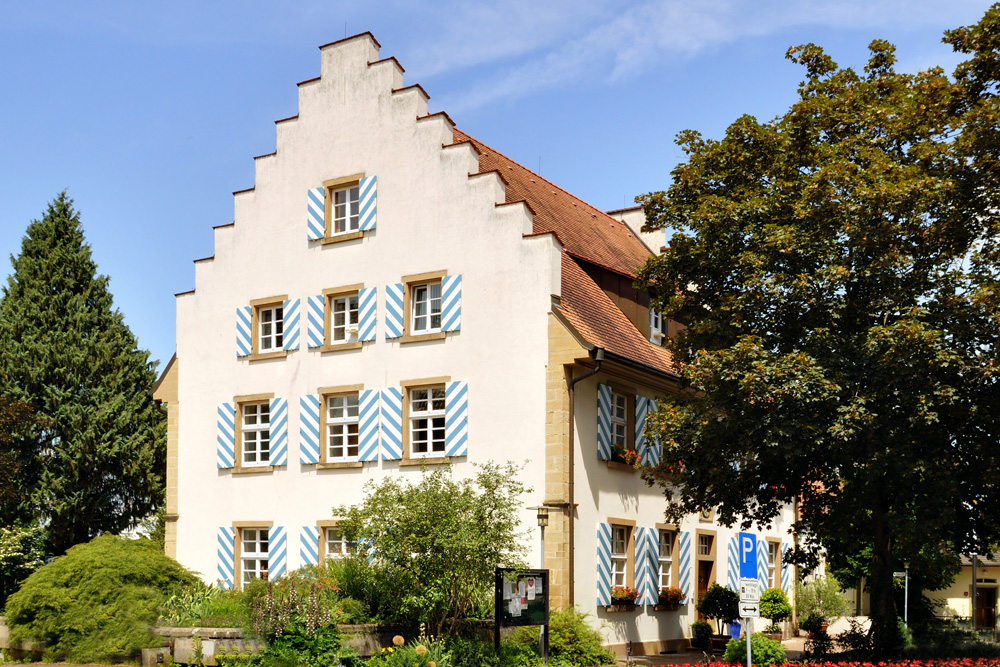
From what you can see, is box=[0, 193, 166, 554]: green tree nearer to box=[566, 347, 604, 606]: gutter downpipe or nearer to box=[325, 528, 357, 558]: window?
box=[325, 528, 357, 558]: window

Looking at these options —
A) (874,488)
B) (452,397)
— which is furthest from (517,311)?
(874,488)

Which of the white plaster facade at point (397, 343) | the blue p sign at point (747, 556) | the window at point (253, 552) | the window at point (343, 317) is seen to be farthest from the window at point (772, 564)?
the blue p sign at point (747, 556)

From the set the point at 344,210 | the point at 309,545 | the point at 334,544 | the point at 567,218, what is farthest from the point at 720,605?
the point at 344,210

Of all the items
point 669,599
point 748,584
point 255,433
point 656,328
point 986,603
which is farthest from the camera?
point 986,603

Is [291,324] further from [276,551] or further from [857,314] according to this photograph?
[857,314]

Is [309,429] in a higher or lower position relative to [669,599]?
higher

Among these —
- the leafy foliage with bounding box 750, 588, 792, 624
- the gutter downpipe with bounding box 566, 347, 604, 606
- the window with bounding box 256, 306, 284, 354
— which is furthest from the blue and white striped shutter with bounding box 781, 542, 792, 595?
the window with bounding box 256, 306, 284, 354

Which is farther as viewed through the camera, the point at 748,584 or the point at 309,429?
the point at 309,429

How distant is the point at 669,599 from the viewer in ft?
86.9

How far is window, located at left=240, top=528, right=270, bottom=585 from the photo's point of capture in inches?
1066

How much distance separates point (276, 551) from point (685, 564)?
975 centimetres

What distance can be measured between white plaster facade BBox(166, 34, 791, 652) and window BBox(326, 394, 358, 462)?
45 cm

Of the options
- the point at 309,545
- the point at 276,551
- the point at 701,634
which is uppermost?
the point at 309,545

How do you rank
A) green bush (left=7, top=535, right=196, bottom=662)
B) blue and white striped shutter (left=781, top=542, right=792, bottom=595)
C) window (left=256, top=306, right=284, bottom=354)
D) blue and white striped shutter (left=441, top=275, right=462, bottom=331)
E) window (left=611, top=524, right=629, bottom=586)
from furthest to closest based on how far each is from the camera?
blue and white striped shutter (left=781, top=542, right=792, bottom=595) < window (left=256, top=306, right=284, bottom=354) < window (left=611, top=524, right=629, bottom=586) < blue and white striped shutter (left=441, top=275, right=462, bottom=331) < green bush (left=7, top=535, right=196, bottom=662)
